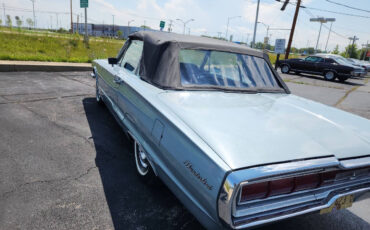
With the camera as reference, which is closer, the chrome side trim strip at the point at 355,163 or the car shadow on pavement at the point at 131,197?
the chrome side trim strip at the point at 355,163

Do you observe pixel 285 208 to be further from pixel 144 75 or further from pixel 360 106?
pixel 360 106

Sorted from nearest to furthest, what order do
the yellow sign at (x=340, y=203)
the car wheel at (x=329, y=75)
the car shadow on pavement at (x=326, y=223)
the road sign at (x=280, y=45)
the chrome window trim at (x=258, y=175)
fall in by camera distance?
the chrome window trim at (x=258, y=175)
the yellow sign at (x=340, y=203)
the car shadow on pavement at (x=326, y=223)
the car wheel at (x=329, y=75)
the road sign at (x=280, y=45)

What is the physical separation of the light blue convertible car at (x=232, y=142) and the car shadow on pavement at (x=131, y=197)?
0.19 m

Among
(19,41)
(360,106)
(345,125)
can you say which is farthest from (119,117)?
(19,41)

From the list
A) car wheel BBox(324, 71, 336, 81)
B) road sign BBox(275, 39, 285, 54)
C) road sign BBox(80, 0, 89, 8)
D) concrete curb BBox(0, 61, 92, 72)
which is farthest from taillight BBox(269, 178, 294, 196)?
road sign BBox(275, 39, 285, 54)

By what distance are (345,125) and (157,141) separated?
159cm

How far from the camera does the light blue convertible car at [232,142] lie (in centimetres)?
139

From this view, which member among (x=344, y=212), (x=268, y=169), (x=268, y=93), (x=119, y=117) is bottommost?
(x=344, y=212)

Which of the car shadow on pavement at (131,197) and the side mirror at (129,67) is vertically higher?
the side mirror at (129,67)

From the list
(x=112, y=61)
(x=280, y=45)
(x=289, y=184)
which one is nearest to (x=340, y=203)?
(x=289, y=184)

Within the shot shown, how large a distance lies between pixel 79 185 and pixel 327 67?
57.1ft

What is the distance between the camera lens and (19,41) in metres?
14.4

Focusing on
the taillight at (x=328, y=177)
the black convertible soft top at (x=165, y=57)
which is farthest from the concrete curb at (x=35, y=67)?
the taillight at (x=328, y=177)

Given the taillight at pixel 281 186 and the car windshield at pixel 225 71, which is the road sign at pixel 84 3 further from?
the taillight at pixel 281 186
